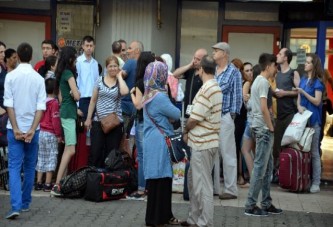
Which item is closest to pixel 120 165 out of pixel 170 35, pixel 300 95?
pixel 300 95

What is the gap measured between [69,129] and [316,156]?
3630 mm

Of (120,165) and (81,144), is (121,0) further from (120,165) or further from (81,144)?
(120,165)

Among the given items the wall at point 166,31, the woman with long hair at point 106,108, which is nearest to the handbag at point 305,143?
the woman with long hair at point 106,108

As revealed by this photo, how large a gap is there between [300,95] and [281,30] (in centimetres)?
233

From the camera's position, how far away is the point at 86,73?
11680 mm

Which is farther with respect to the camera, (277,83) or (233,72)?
(277,83)

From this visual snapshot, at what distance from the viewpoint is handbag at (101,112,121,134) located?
33.7ft

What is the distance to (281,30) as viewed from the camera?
13.4 m

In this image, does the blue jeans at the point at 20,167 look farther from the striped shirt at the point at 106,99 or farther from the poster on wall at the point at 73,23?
the poster on wall at the point at 73,23

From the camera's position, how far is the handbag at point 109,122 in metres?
10.3

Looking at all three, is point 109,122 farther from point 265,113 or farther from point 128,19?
point 128,19

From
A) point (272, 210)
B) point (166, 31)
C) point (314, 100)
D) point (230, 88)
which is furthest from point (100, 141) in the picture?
point (166, 31)

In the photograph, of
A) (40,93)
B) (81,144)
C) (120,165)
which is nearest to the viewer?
(40,93)

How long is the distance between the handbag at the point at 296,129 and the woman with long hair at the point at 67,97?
9.87ft
